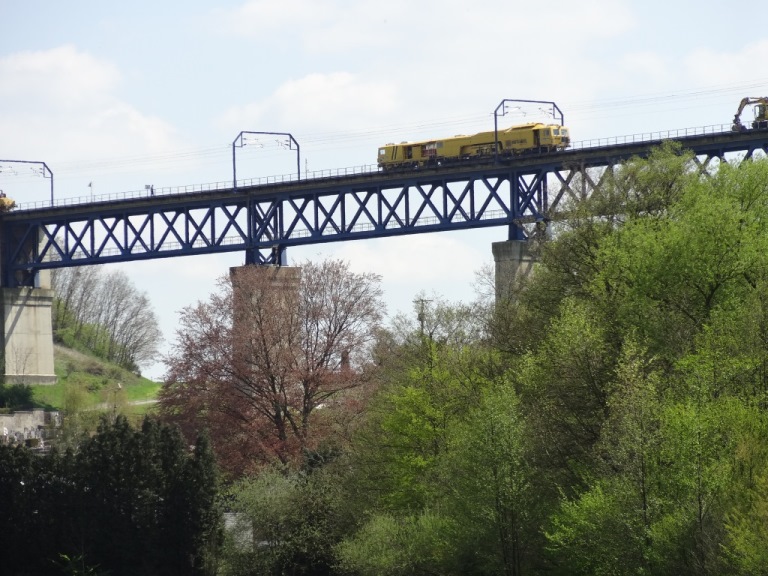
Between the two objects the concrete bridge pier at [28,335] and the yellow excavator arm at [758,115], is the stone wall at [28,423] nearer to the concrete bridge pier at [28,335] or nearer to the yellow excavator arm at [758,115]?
the concrete bridge pier at [28,335]

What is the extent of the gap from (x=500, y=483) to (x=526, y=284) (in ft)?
32.7

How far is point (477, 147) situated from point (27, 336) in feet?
123

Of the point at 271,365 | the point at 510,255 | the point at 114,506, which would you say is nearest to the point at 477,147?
the point at 510,255

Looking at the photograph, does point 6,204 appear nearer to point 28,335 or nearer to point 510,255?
point 28,335

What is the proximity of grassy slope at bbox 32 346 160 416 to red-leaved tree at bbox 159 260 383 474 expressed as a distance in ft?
89.7

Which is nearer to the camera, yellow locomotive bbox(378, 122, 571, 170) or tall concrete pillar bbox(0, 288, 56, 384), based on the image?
yellow locomotive bbox(378, 122, 571, 170)

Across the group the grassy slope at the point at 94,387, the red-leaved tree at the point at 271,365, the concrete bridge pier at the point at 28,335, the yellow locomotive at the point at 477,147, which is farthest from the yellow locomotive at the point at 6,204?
the red-leaved tree at the point at 271,365

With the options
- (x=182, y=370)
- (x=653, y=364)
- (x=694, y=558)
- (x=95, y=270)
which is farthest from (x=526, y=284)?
(x=95, y=270)

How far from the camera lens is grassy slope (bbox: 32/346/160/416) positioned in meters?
104

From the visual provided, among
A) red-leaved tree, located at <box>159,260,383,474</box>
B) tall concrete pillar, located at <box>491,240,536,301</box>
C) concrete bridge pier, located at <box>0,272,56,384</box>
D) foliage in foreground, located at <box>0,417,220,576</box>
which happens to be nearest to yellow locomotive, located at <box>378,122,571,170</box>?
tall concrete pillar, located at <box>491,240,536,301</box>

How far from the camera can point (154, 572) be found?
57.8 metres

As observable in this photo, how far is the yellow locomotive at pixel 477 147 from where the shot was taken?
88.4 meters

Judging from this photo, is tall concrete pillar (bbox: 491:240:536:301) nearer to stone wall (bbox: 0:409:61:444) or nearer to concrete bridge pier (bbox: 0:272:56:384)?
stone wall (bbox: 0:409:61:444)

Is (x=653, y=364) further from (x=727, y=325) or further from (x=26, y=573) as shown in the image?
(x=26, y=573)
